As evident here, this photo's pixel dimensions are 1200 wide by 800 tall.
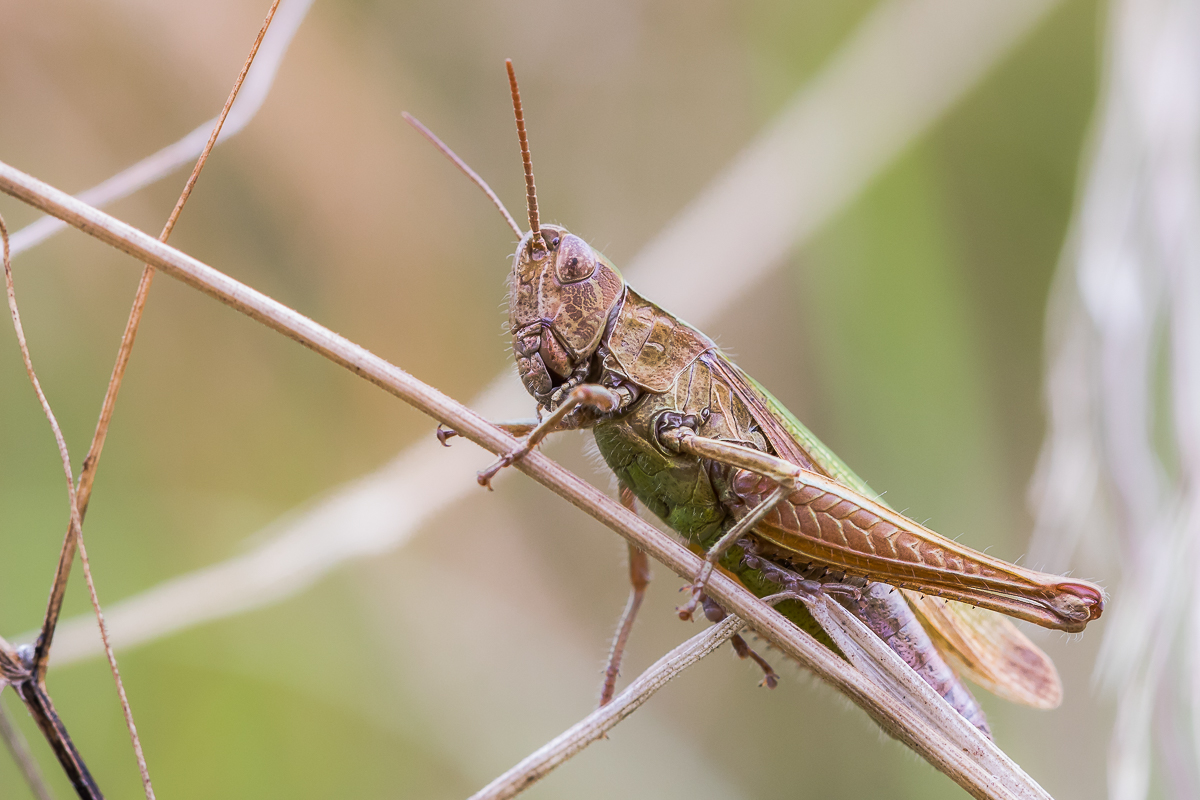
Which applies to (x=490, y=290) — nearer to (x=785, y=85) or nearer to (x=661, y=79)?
(x=661, y=79)

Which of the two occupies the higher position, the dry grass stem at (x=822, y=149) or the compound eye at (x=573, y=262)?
the dry grass stem at (x=822, y=149)

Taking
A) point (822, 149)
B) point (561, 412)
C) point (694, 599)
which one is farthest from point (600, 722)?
point (822, 149)

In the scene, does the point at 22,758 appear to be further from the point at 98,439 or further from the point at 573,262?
the point at 573,262

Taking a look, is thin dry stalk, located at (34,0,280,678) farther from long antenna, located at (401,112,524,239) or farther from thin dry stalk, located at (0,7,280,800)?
long antenna, located at (401,112,524,239)

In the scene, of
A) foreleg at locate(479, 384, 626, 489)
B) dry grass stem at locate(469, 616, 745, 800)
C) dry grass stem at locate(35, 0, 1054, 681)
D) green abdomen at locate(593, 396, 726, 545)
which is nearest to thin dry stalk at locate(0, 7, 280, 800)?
dry grass stem at locate(469, 616, 745, 800)

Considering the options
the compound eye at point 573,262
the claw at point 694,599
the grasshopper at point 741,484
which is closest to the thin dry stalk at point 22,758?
the grasshopper at point 741,484

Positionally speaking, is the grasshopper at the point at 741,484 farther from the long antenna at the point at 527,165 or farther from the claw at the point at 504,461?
the claw at the point at 504,461
